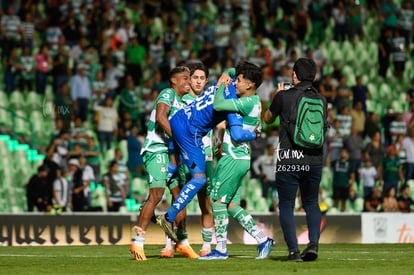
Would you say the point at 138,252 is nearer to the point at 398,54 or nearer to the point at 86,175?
the point at 86,175

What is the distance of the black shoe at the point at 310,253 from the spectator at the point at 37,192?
416 inches

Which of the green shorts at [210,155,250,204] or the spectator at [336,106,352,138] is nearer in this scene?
the green shorts at [210,155,250,204]

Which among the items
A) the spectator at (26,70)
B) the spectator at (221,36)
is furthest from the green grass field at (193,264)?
the spectator at (221,36)

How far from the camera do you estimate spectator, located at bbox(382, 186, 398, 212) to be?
82.4ft

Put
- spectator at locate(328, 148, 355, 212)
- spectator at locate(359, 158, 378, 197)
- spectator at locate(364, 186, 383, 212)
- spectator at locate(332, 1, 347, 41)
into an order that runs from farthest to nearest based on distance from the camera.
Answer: spectator at locate(332, 1, 347, 41) → spectator at locate(359, 158, 378, 197) → spectator at locate(328, 148, 355, 212) → spectator at locate(364, 186, 383, 212)

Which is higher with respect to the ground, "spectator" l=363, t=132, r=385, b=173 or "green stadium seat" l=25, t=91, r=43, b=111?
"green stadium seat" l=25, t=91, r=43, b=111

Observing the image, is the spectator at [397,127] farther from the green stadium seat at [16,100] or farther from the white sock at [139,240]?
the white sock at [139,240]

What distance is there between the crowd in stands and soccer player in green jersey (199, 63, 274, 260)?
380 inches

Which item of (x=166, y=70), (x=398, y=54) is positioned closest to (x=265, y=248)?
(x=166, y=70)

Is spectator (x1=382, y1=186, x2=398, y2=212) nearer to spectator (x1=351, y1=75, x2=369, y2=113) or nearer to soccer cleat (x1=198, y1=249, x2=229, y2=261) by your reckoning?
spectator (x1=351, y1=75, x2=369, y2=113)

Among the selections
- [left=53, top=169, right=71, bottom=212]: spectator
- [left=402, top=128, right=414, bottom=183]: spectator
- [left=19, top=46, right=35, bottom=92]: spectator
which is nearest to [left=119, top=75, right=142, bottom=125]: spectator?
[left=19, top=46, right=35, bottom=92]: spectator

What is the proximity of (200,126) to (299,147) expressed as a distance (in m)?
1.40

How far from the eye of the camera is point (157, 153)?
14617mm

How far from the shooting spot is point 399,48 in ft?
108
